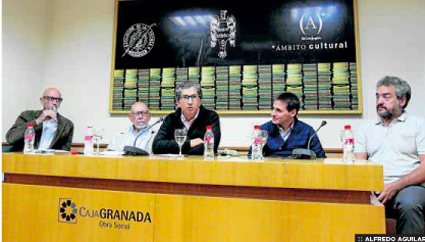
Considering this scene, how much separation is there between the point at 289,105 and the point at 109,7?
2279mm

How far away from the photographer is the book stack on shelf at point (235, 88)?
270cm

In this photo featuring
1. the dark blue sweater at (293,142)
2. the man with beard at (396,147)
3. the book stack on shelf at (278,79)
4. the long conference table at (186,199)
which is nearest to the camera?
the long conference table at (186,199)

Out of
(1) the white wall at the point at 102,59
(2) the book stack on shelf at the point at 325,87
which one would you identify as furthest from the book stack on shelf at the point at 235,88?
(2) the book stack on shelf at the point at 325,87

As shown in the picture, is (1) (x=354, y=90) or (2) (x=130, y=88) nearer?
(1) (x=354, y=90)

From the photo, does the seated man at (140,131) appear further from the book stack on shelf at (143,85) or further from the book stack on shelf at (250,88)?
the book stack on shelf at (250,88)

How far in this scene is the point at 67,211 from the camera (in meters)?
1.33

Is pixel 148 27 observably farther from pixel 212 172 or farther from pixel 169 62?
pixel 212 172

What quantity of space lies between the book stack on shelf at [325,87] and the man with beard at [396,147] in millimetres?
621

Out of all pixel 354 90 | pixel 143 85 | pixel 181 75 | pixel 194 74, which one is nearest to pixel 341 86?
pixel 354 90

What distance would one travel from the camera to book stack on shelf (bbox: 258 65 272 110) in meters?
2.64

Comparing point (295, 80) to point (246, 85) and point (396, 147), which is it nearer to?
point (246, 85)

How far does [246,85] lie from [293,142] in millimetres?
938

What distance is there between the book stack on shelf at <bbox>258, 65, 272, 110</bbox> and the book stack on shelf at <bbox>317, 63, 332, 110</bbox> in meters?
0.43

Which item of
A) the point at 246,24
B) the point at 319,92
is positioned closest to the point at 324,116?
the point at 319,92
